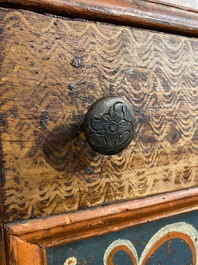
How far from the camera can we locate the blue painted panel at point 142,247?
0.47 metres

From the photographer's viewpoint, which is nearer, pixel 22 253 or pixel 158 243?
pixel 22 253

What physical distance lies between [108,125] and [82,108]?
0.05 meters

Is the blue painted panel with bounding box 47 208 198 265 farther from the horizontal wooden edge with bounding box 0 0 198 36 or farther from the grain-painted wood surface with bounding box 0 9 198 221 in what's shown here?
the horizontal wooden edge with bounding box 0 0 198 36

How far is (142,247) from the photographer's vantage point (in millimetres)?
531

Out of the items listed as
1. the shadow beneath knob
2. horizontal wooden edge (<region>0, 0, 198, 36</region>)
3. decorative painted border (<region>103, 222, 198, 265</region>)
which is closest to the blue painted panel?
decorative painted border (<region>103, 222, 198, 265</region>)

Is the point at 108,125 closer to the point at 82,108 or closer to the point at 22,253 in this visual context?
the point at 82,108

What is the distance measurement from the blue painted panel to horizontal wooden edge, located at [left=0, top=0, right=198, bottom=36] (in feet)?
0.93

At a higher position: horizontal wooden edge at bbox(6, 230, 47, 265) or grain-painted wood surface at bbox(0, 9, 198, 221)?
grain-painted wood surface at bbox(0, 9, 198, 221)

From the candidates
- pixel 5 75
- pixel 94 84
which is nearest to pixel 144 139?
pixel 94 84

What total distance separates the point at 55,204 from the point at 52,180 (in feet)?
0.10

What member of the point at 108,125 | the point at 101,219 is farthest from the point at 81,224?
the point at 108,125

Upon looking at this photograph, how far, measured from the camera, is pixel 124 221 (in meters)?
0.51

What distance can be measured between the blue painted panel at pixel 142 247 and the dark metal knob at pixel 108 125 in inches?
5.4

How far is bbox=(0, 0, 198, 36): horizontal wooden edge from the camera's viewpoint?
43 cm
